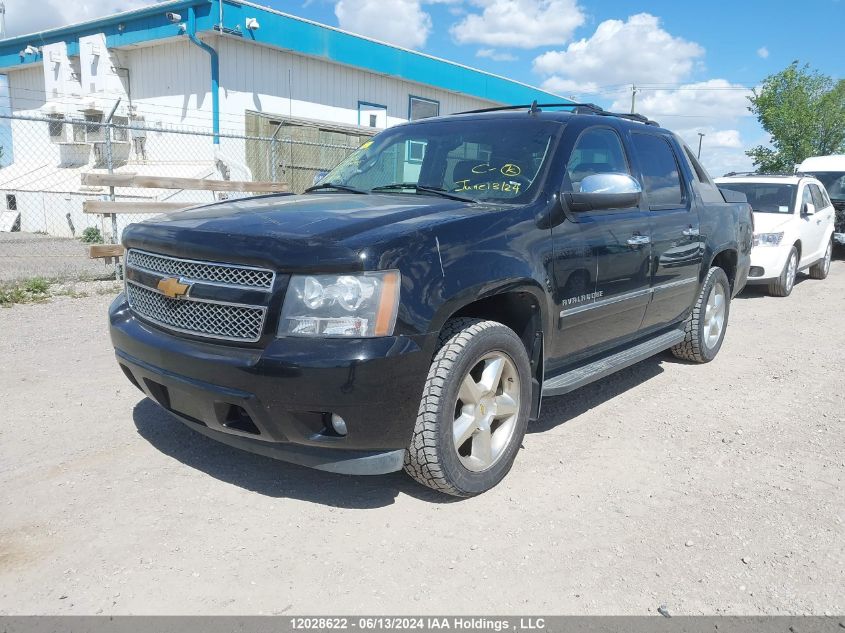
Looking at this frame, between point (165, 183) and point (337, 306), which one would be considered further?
point (165, 183)

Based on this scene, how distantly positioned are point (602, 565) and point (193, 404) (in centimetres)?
191

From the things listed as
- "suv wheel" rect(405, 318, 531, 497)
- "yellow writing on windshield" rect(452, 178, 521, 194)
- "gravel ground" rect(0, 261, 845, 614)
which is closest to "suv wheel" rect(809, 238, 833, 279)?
"gravel ground" rect(0, 261, 845, 614)

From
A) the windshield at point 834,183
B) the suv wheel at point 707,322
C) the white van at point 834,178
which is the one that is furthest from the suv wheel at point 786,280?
the windshield at point 834,183

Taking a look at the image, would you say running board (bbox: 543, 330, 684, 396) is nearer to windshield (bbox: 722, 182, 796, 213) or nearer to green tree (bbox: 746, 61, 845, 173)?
windshield (bbox: 722, 182, 796, 213)

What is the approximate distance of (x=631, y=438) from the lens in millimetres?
4211

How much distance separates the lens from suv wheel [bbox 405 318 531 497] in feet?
9.78

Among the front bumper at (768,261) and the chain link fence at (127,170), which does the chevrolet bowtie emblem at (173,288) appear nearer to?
the front bumper at (768,261)

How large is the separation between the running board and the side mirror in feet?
3.21

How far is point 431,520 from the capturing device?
3125mm

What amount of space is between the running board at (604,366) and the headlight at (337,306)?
1370 mm

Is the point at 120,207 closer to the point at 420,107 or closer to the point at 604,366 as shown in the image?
the point at 604,366

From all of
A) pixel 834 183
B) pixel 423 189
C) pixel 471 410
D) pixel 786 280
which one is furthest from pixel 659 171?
pixel 834 183

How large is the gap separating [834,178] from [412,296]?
15214mm

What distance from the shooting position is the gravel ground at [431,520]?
8.40 feet
